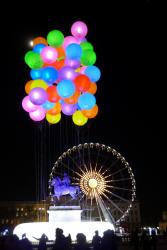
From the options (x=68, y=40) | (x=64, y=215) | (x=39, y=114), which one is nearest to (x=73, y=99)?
(x=39, y=114)

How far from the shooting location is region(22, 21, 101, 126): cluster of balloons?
39.3 feet

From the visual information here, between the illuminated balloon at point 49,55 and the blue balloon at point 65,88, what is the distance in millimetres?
755

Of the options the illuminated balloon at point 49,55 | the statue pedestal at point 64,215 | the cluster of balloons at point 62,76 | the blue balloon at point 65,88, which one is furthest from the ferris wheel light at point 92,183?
the illuminated balloon at point 49,55

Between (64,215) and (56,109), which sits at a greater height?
(56,109)

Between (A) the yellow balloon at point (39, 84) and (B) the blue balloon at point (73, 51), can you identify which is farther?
(A) the yellow balloon at point (39, 84)

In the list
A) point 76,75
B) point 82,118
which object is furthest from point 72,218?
point 76,75

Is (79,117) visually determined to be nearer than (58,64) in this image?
No

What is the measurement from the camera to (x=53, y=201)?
23.2m

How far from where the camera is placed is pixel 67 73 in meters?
12.1

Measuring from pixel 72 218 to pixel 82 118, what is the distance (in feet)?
27.5

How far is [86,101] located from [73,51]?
4.79ft

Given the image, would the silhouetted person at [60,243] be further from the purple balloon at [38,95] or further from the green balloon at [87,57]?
the green balloon at [87,57]

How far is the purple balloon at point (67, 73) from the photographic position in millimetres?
12094

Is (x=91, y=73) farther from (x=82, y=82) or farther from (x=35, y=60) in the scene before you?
(x=35, y=60)
